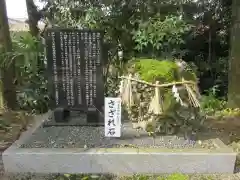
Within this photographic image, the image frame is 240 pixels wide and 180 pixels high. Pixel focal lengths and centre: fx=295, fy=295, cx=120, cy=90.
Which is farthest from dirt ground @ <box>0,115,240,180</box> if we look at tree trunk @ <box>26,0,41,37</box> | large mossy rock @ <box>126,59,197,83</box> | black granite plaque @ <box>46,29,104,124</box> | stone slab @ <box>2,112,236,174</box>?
tree trunk @ <box>26,0,41,37</box>

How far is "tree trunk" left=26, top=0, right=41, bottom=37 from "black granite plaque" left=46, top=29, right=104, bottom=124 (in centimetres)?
369

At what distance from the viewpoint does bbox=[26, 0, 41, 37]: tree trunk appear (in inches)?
279

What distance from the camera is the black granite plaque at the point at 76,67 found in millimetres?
3676

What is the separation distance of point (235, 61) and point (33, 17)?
4723 millimetres

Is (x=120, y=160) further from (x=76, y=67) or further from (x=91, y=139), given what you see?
(x=76, y=67)

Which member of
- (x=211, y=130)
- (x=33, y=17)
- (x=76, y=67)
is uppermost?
(x=33, y=17)

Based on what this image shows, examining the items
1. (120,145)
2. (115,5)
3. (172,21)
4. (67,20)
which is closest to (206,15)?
(172,21)

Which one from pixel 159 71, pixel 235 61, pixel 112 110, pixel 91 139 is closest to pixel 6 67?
pixel 91 139

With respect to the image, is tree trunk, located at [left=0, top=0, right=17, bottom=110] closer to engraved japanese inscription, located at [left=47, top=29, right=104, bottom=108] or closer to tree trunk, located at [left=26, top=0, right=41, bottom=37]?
engraved japanese inscription, located at [left=47, top=29, right=104, bottom=108]

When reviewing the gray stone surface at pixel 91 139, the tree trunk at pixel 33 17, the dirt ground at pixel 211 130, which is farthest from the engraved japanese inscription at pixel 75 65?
the tree trunk at pixel 33 17

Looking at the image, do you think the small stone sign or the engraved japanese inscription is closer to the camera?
the small stone sign

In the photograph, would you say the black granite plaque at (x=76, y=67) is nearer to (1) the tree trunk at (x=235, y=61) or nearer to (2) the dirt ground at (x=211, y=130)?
(2) the dirt ground at (x=211, y=130)

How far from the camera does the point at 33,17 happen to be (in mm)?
7145

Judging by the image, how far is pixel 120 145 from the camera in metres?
3.10
